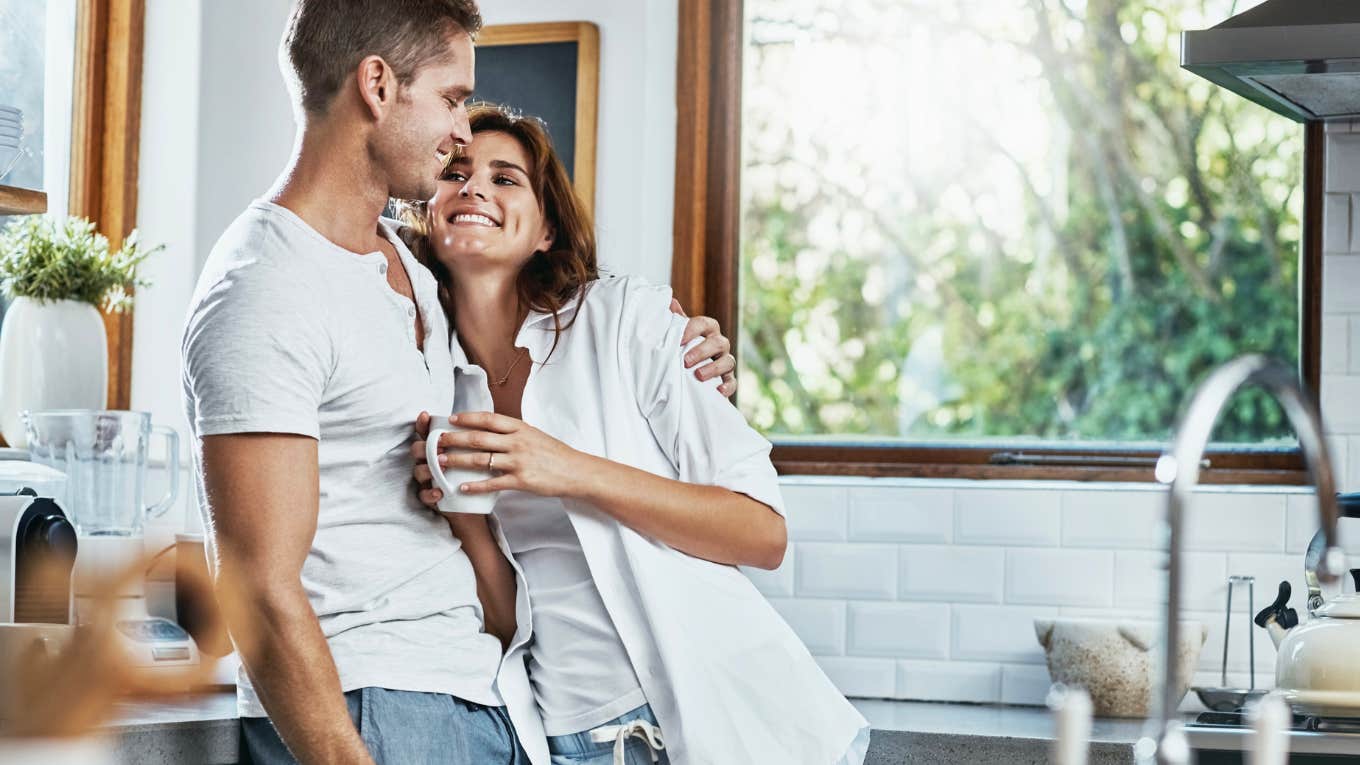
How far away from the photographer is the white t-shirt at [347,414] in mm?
1534

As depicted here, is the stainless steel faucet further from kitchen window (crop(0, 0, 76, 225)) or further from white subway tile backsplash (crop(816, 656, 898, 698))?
kitchen window (crop(0, 0, 76, 225))

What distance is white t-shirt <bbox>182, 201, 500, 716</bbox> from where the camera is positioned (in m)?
1.53

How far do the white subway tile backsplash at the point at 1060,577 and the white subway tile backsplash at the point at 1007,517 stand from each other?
32mm

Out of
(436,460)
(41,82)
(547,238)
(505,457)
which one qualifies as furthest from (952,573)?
(41,82)

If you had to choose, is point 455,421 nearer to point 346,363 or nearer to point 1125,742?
point 346,363

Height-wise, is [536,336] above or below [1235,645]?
above

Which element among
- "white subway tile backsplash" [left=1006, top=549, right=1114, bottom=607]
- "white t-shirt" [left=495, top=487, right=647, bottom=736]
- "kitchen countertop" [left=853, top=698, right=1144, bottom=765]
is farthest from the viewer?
"white subway tile backsplash" [left=1006, top=549, right=1114, bottom=607]

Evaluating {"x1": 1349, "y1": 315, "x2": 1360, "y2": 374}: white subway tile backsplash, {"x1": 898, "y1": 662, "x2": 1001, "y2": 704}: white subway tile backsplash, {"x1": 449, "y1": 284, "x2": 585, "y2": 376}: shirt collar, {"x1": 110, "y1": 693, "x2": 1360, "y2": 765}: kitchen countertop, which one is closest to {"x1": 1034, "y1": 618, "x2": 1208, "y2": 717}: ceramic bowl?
{"x1": 110, "y1": 693, "x2": 1360, "y2": 765}: kitchen countertop

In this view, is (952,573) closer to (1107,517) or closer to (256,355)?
(1107,517)

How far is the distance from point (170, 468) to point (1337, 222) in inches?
88.1

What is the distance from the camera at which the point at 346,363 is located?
1.64 metres

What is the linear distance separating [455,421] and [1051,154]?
5.98 feet

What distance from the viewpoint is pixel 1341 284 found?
9.29 ft

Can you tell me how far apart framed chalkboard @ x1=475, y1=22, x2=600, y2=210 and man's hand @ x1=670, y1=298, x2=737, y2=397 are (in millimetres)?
1091
